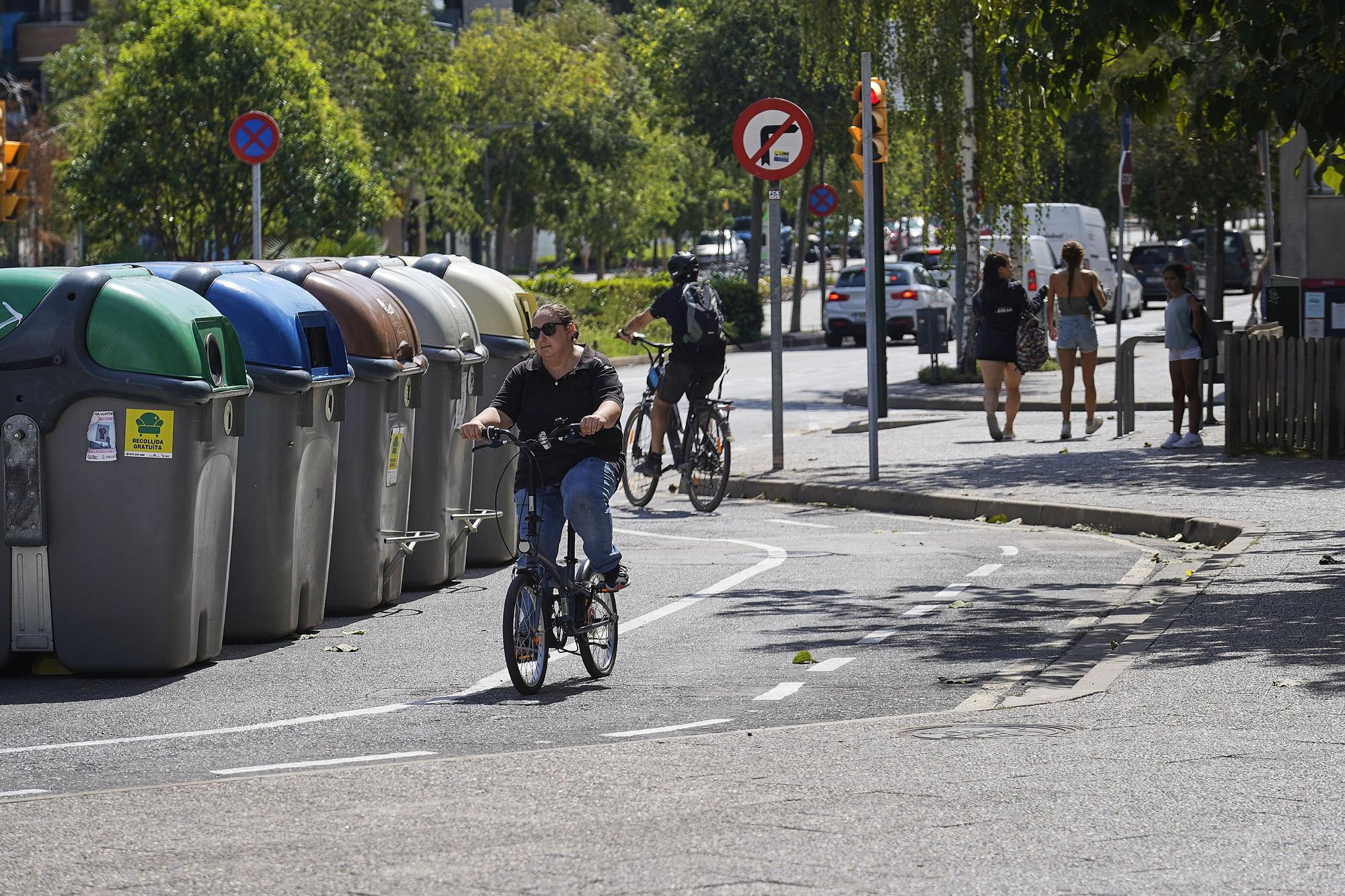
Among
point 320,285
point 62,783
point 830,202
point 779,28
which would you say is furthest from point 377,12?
point 62,783

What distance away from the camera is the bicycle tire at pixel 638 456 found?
1567 cm

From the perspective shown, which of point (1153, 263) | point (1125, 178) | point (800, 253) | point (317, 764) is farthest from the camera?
point (1153, 263)

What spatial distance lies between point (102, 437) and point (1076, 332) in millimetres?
12770

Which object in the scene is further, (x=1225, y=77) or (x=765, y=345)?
(x=765, y=345)

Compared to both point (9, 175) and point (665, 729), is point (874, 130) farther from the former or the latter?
point (665, 729)

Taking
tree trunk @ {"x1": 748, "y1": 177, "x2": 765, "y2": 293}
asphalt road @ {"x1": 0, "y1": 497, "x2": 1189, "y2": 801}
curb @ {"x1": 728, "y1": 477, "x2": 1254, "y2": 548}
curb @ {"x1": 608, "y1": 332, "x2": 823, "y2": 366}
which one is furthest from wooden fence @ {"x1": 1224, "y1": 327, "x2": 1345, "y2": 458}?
tree trunk @ {"x1": 748, "y1": 177, "x2": 765, "y2": 293}

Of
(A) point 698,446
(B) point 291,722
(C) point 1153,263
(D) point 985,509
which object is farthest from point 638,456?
(C) point 1153,263

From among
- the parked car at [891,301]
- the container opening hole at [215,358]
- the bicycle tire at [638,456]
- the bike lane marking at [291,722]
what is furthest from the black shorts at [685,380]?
the parked car at [891,301]

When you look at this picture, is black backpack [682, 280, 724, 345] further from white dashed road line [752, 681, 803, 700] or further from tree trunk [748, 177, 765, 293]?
tree trunk [748, 177, 765, 293]

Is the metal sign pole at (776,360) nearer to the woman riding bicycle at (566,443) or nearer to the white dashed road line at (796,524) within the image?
the white dashed road line at (796,524)

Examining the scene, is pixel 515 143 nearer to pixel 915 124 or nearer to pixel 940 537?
pixel 915 124

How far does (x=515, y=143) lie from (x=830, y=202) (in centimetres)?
2334

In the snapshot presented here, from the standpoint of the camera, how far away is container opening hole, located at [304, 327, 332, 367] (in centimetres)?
1031

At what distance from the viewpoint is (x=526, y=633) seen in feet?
27.4
